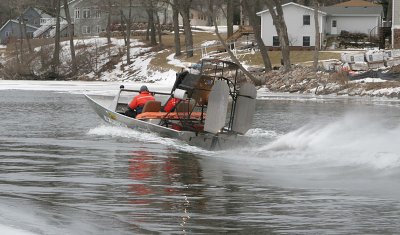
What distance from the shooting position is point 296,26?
8225cm

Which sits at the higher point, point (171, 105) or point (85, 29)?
point (85, 29)

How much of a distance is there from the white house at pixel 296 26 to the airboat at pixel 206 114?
5722 centimetres

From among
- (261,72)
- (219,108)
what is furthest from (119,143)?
(261,72)

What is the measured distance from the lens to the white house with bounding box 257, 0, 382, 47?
81688 mm

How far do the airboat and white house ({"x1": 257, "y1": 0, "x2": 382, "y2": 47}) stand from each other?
57.3 meters

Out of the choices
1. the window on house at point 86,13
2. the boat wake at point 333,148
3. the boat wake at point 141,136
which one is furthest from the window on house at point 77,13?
the boat wake at point 333,148

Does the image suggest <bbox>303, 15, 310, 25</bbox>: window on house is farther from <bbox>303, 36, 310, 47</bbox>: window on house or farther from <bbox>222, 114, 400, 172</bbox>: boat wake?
<bbox>222, 114, 400, 172</bbox>: boat wake

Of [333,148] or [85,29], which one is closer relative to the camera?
[333,148]

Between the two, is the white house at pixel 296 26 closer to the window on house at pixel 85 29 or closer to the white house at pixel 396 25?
the white house at pixel 396 25

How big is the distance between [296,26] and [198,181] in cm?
6677

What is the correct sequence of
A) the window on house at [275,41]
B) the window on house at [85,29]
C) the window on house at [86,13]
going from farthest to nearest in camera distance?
1. the window on house at [86,13]
2. the window on house at [85,29]
3. the window on house at [275,41]

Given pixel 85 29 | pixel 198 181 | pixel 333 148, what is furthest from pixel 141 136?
pixel 85 29

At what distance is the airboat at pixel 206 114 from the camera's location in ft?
72.0

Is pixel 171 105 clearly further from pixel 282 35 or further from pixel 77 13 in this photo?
pixel 77 13
